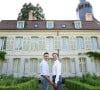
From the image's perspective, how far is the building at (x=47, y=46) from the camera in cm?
1966

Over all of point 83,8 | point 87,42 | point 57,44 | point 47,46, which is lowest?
point 47,46

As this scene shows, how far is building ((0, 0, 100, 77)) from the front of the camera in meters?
19.7

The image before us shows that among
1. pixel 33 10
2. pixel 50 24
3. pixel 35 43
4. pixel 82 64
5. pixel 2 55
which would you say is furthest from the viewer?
pixel 33 10

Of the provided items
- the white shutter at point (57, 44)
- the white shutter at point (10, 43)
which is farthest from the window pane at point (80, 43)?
the white shutter at point (10, 43)

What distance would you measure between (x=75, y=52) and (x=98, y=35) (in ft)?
12.4

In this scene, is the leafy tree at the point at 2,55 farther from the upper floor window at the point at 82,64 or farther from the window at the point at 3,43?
the upper floor window at the point at 82,64

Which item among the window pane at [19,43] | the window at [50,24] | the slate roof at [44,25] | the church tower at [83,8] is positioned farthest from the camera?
the church tower at [83,8]

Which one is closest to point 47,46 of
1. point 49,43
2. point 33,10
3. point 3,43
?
point 49,43

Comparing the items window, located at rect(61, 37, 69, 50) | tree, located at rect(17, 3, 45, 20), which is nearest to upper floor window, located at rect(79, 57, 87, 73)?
window, located at rect(61, 37, 69, 50)

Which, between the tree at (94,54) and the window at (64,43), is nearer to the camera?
the tree at (94,54)

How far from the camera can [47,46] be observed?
2041 centimetres

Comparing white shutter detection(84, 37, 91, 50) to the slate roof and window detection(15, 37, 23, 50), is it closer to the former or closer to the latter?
the slate roof

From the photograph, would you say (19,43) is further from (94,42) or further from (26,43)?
(94,42)

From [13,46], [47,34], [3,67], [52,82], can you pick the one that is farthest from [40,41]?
[52,82]
